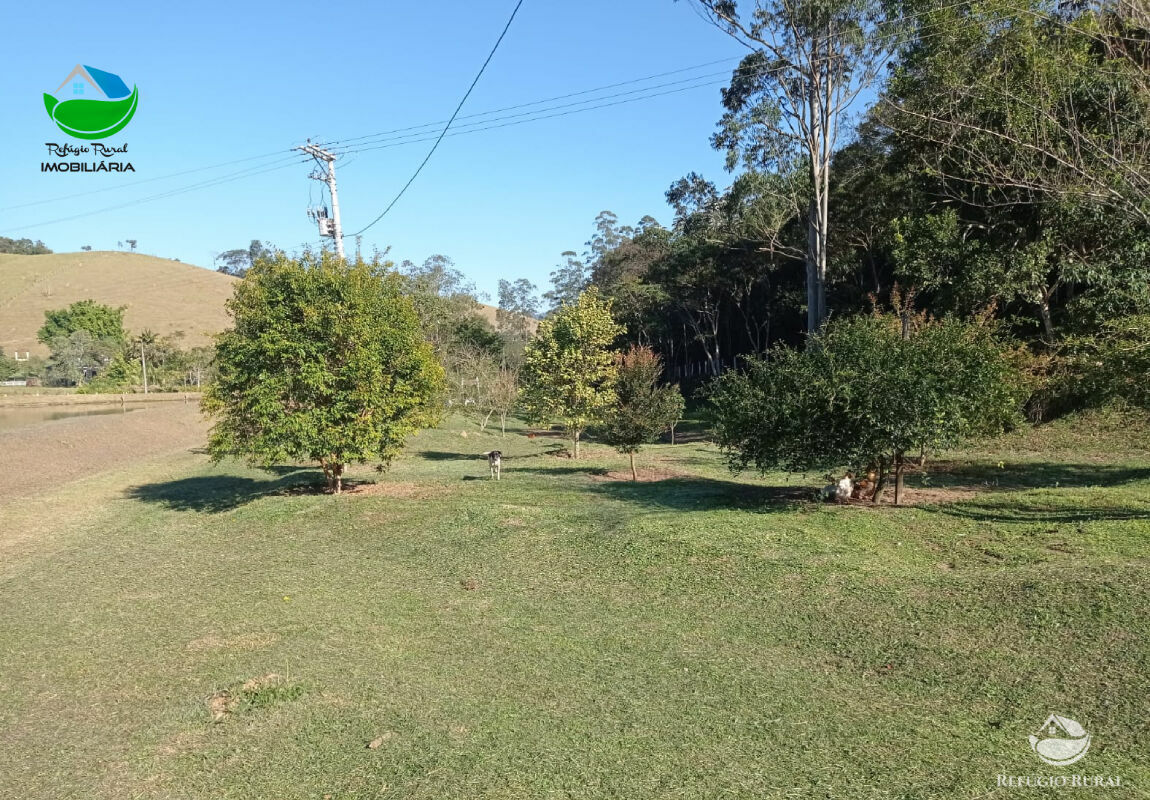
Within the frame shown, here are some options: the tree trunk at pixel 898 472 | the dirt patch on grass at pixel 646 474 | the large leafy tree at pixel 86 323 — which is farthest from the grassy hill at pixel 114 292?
the tree trunk at pixel 898 472

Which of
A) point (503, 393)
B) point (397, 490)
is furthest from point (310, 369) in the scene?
point (503, 393)

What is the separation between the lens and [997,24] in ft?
62.3

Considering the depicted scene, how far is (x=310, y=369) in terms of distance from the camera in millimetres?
A: 13414

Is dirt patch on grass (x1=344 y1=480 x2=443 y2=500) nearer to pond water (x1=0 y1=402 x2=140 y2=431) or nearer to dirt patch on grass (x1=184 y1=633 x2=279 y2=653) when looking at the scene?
dirt patch on grass (x1=184 y1=633 x2=279 y2=653)

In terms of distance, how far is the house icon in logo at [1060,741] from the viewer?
15.2 ft

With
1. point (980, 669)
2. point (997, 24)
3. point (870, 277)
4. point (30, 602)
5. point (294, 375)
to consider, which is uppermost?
point (997, 24)

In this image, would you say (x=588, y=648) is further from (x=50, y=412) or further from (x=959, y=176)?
(x=50, y=412)

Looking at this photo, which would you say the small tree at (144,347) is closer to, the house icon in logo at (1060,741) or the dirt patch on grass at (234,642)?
the dirt patch on grass at (234,642)

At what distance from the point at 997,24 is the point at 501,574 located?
63.1 feet

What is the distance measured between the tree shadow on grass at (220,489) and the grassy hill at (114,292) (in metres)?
71.1

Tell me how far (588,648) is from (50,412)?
52.6 meters

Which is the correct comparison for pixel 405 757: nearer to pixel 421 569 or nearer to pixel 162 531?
pixel 421 569

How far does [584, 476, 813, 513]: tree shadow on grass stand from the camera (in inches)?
490

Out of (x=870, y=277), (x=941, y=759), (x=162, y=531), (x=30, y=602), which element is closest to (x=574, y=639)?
(x=941, y=759)
